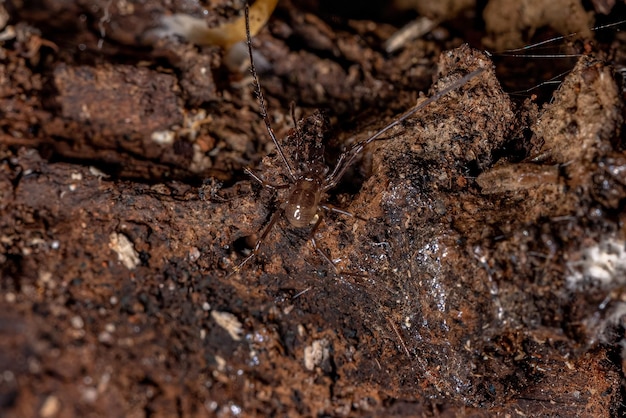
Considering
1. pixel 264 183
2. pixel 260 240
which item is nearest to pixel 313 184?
pixel 264 183

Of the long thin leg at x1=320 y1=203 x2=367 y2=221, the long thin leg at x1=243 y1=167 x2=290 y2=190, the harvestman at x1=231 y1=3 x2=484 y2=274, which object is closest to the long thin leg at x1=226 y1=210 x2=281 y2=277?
Result: the harvestman at x1=231 y1=3 x2=484 y2=274

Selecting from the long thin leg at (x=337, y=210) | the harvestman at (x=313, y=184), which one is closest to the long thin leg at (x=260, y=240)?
the harvestman at (x=313, y=184)

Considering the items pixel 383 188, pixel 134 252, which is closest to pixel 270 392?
pixel 134 252

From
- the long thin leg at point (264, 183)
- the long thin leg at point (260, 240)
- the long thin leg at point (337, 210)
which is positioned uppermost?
the long thin leg at point (337, 210)

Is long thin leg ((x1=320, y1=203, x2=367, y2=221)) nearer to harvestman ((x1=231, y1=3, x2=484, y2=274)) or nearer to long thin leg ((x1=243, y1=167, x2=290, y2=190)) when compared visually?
harvestman ((x1=231, y1=3, x2=484, y2=274))

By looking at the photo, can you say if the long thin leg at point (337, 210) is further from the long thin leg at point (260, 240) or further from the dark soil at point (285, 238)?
the long thin leg at point (260, 240)

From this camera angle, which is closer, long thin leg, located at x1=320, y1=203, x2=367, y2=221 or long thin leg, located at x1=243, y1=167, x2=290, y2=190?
long thin leg, located at x1=320, y1=203, x2=367, y2=221
